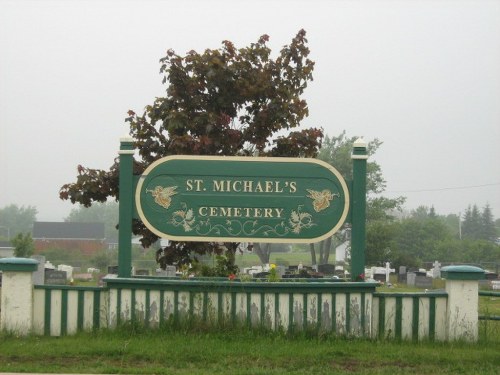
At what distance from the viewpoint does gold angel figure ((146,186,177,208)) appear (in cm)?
991

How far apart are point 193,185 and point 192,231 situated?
24.4 inches

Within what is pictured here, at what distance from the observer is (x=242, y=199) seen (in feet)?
32.5

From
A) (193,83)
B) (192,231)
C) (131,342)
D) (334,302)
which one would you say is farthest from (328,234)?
(193,83)

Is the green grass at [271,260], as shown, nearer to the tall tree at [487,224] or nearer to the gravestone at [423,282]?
the gravestone at [423,282]

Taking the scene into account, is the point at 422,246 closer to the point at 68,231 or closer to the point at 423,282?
the point at 423,282

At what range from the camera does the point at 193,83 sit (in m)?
12.4

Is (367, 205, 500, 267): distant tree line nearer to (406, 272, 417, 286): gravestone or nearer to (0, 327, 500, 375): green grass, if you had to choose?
(406, 272, 417, 286): gravestone

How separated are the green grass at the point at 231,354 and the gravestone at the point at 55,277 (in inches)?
912

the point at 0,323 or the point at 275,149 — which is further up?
the point at 275,149

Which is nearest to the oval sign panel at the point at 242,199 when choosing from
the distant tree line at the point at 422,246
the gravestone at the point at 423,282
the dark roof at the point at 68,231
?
the gravestone at the point at 423,282

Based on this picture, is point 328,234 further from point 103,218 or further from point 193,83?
point 103,218

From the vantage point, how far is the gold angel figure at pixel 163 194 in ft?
32.5

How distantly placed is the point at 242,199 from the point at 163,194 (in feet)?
3.49

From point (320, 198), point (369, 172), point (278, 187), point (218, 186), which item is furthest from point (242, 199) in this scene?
point (369, 172)
